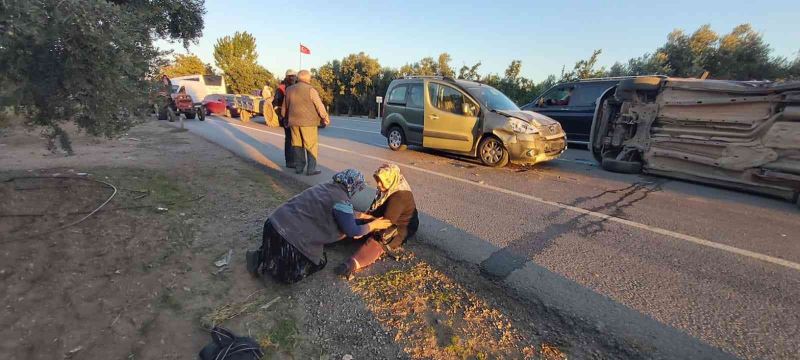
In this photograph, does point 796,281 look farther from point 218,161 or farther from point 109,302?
point 218,161

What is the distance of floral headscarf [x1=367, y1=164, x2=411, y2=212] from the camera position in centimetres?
338

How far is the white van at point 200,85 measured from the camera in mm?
23391

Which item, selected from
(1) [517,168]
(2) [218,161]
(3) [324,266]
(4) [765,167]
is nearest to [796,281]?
(4) [765,167]

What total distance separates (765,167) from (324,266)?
22.0 feet

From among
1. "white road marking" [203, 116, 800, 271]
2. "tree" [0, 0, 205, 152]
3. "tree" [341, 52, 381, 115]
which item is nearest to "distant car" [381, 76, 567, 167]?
"white road marking" [203, 116, 800, 271]

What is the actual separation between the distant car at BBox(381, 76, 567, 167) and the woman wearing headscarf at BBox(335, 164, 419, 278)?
4.34 m

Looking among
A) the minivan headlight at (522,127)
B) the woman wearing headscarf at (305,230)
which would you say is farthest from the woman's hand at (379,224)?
the minivan headlight at (522,127)

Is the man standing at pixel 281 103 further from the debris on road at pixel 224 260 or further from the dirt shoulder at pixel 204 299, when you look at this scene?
the debris on road at pixel 224 260

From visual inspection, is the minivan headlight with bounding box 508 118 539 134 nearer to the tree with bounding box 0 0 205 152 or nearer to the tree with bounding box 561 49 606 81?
the tree with bounding box 0 0 205 152

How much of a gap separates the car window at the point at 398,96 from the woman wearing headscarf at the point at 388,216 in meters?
6.29

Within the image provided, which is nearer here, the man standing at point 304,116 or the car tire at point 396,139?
the man standing at point 304,116

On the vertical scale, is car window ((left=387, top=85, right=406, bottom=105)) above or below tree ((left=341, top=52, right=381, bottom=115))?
below

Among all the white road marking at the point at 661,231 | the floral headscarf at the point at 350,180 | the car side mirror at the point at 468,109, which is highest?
the car side mirror at the point at 468,109

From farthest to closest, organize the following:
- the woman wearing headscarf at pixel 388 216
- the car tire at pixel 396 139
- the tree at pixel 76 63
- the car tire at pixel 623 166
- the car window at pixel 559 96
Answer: the car window at pixel 559 96, the car tire at pixel 396 139, the car tire at pixel 623 166, the woman wearing headscarf at pixel 388 216, the tree at pixel 76 63
